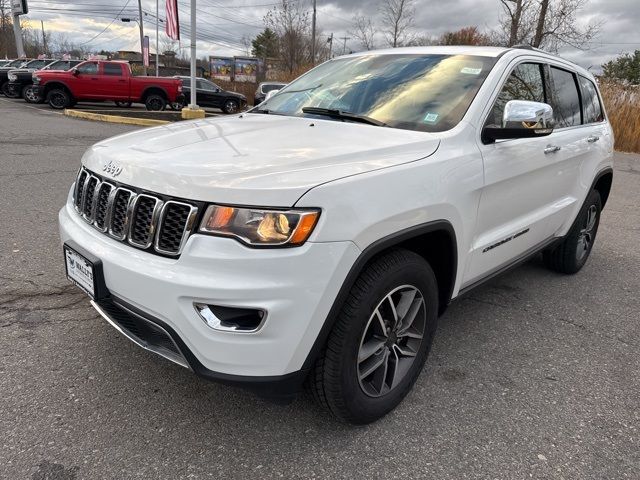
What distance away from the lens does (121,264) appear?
210cm

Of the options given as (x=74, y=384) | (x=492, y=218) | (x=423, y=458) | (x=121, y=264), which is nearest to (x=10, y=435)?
(x=74, y=384)

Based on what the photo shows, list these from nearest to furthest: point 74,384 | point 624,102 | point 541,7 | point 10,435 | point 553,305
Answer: point 10,435 < point 74,384 < point 553,305 < point 624,102 < point 541,7

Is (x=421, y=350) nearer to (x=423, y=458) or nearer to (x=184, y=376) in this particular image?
(x=423, y=458)

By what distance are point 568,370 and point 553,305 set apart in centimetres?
101

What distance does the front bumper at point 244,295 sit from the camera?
1.85 m

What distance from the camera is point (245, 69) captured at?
39.8 meters

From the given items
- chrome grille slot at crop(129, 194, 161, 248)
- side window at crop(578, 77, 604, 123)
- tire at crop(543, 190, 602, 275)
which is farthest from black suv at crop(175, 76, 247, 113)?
chrome grille slot at crop(129, 194, 161, 248)

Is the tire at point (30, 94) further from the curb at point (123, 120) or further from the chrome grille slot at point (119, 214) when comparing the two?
the chrome grille slot at point (119, 214)

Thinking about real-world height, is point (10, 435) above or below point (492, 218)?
below

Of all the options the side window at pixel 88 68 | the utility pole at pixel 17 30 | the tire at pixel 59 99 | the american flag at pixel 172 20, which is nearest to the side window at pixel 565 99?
the american flag at pixel 172 20

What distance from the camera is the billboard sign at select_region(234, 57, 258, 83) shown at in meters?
38.6

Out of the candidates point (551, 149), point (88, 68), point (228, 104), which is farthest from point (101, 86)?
point (551, 149)

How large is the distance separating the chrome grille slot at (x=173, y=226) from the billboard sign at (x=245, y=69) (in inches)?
1489

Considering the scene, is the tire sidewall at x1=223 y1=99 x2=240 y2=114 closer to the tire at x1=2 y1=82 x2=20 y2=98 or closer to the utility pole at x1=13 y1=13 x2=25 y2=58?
the tire at x1=2 y1=82 x2=20 y2=98
